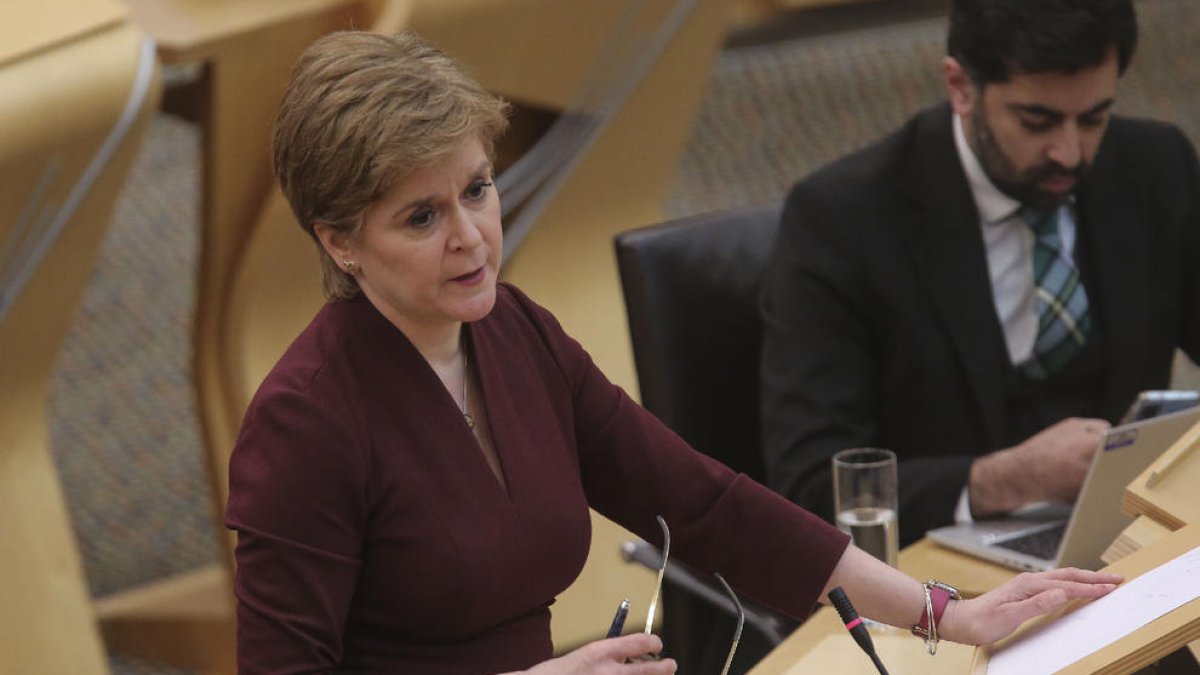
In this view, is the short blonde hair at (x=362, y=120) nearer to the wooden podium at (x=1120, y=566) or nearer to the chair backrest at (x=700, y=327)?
the wooden podium at (x=1120, y=566)

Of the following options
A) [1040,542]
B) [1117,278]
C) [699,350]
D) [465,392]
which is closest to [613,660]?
[465,392]

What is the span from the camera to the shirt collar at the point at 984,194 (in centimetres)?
224

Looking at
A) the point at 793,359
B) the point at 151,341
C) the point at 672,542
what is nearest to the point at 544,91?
the point at 793,359

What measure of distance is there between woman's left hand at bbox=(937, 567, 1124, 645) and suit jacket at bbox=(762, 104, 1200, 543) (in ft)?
2.15

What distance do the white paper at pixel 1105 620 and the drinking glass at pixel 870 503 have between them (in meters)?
0.41

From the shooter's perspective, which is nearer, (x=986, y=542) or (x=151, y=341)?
(x=986, y=542)

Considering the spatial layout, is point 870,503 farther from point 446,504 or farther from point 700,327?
point 446,504

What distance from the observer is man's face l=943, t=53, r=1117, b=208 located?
2.11 metres

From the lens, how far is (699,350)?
2221 millimetres

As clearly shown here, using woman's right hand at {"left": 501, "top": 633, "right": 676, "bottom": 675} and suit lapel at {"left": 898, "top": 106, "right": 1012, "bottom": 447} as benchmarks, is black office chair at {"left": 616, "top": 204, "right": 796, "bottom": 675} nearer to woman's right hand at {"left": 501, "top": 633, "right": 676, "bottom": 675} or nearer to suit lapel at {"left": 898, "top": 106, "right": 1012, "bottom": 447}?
suit lapel at {"left": 898, "top": 106, "right": 1012, "bottom": 447}

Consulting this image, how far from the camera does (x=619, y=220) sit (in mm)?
3195

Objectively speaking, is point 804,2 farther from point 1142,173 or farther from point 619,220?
point 1142,173

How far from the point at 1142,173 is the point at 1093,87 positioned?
28 centimetres

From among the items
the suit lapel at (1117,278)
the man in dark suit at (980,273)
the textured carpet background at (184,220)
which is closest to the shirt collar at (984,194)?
the man in dark suit at (980,273)
